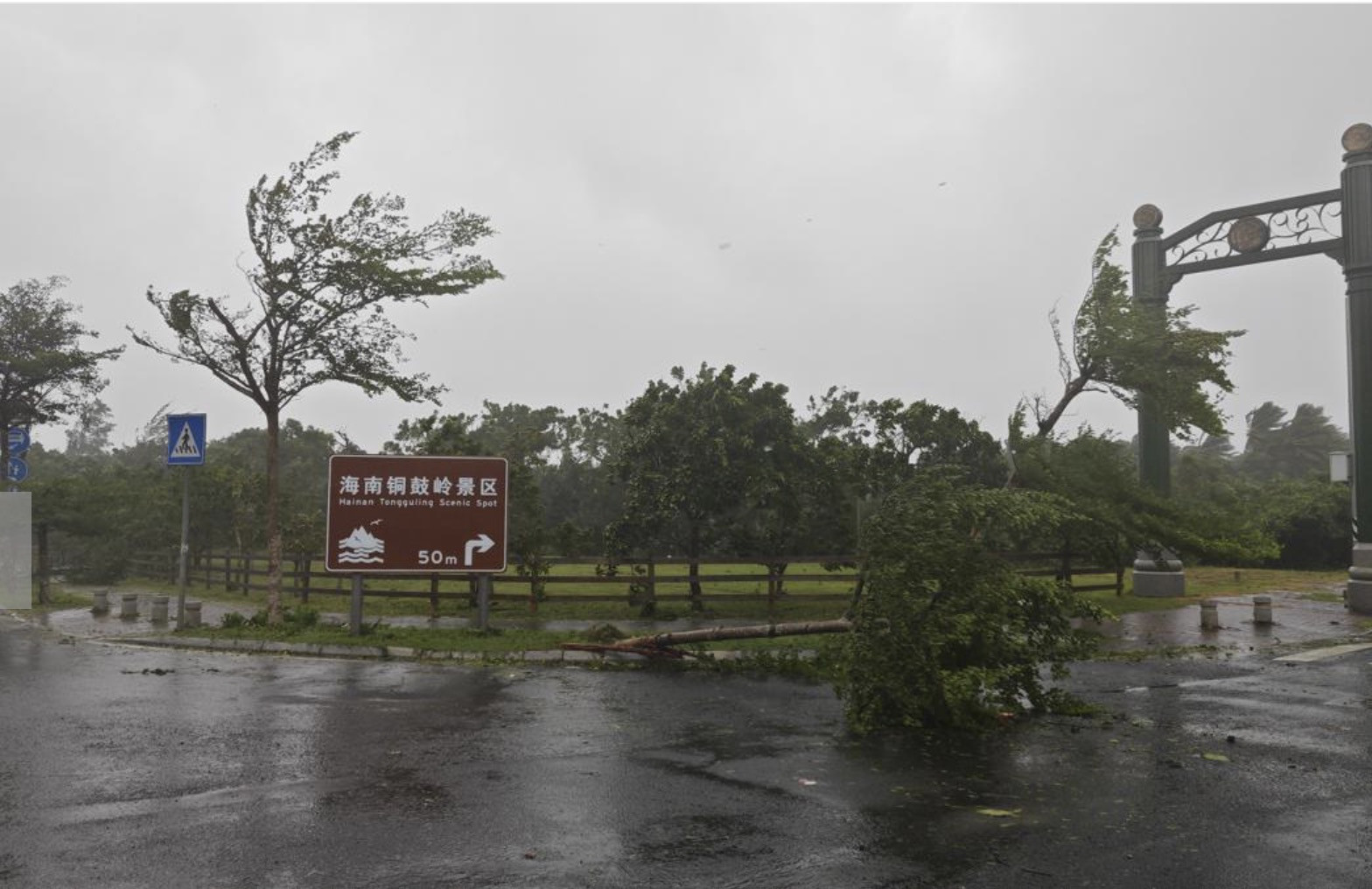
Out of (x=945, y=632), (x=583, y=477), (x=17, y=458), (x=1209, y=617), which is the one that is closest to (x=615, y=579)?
(x=945, y=632)

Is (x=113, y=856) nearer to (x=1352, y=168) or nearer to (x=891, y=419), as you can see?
(x=891, y=419)

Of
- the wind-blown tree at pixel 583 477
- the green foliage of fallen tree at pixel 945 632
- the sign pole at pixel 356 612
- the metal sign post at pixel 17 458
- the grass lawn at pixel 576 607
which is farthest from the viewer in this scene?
the wind-blown tree at pixel 583 477

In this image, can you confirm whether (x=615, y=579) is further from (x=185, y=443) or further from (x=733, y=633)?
(x=185, y=443)

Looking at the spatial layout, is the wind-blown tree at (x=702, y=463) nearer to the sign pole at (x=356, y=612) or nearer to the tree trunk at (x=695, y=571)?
the tree trunk at (x=695, y=571)

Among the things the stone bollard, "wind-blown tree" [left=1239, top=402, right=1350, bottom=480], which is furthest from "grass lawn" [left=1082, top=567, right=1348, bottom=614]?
"wind-blown tree" [left=1239, top=402, right=1350, bottom=480]

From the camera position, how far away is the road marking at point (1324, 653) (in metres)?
12.4

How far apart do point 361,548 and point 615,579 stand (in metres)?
5.01

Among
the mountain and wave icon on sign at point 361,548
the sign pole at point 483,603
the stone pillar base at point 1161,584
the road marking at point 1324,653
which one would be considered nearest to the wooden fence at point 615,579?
the mountain and wave icon on sign at point 361,548

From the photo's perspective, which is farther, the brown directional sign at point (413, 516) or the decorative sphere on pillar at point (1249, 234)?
the decorative sphere on pillar at point (1249, 234)

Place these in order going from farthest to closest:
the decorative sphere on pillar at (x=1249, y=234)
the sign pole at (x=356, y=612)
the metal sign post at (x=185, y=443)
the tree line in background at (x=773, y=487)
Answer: the decorative sphere on pillar at (x=1249, y=234), the tree line in background at (x=773, y=487), the metal sign post at (x=185, y=443), the sign pole at (x=356, y=612)

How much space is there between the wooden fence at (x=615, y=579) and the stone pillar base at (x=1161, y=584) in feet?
2.16

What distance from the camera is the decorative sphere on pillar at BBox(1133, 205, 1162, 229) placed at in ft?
74.0

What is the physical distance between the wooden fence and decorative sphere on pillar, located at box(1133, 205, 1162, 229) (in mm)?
8673

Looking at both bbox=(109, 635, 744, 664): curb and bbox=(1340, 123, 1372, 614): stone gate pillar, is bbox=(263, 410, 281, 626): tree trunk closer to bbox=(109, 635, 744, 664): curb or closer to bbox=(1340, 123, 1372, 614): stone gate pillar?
bbox=(109, 635, 744, 664): curb
